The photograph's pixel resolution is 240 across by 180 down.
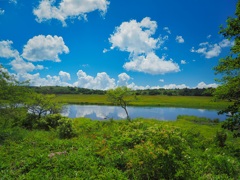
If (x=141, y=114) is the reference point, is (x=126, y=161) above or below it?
above

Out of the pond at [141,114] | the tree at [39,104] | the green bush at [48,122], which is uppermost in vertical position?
the tree at [39,104]

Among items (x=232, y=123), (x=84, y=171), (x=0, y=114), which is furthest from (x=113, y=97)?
(x=84, y=171)

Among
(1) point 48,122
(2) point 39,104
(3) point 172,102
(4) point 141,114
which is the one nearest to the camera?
(1) point 48,122

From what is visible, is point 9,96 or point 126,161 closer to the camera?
point 126,161

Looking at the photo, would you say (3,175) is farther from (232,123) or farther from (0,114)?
(232,123)

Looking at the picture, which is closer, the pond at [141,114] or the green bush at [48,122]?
the green bush at [48,122]

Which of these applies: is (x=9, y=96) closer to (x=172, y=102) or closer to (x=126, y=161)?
(x=126, y=161)

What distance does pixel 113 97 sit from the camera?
1387 inches

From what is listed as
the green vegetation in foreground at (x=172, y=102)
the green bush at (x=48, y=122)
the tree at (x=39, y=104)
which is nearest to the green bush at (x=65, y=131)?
the green bush at (x=48, y=122)

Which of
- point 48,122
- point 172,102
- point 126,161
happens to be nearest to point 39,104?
point 48,122

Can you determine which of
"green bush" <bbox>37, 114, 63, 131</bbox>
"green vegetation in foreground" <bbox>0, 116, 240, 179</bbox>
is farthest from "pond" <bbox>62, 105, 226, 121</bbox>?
"green vegetation in foreground" <bbox>0, 116, 240, 179</bbox>

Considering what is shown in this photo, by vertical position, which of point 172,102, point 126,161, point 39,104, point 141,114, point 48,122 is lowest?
point 141,114

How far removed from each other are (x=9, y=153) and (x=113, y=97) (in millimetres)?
23322

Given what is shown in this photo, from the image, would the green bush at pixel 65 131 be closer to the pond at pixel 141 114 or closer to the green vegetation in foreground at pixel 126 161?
the green vegetation in foreground at pixel 126 161
